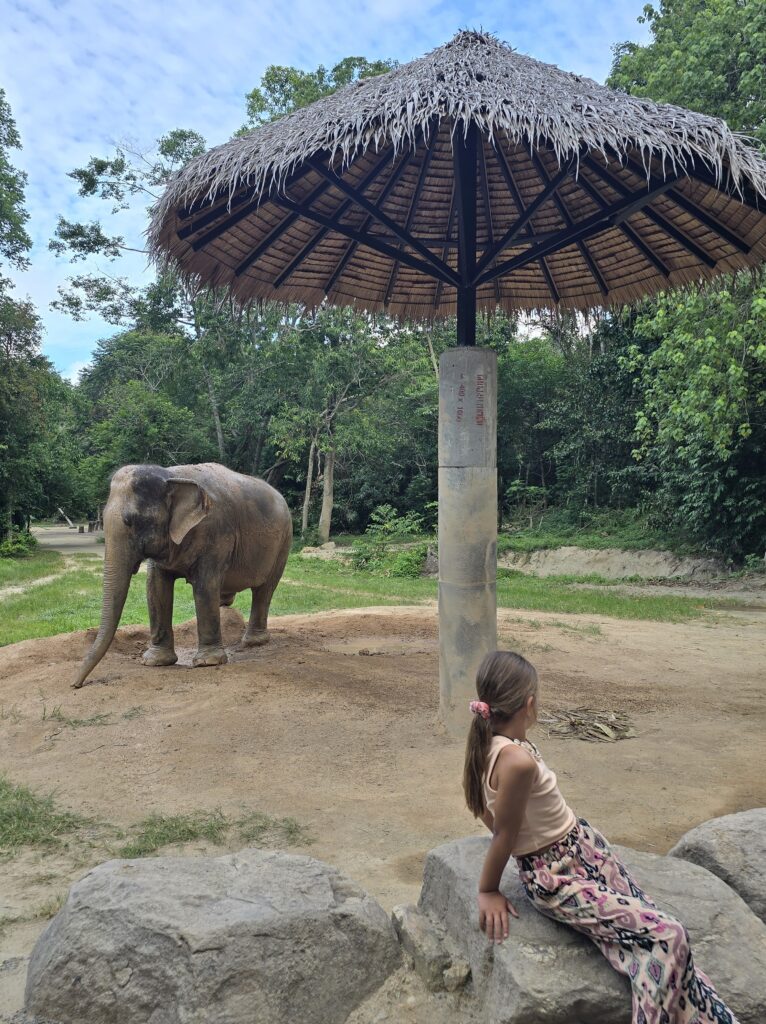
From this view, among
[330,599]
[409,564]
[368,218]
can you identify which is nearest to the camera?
[368,218]

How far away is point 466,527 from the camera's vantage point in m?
5.36

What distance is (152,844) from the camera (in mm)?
3572

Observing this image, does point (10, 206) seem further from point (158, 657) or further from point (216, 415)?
point (158, 657)

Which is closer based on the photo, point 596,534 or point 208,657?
point 208,657

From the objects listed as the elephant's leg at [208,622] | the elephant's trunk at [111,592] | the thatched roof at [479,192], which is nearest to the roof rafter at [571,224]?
the thatched roof at [479,192]

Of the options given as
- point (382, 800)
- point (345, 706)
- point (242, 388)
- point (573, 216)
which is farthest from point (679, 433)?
point (242, 388)

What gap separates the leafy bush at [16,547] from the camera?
22.8m

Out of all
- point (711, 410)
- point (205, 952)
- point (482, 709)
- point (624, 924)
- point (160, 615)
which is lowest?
point (205, 952)

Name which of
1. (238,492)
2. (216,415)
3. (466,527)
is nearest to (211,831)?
(466,527)

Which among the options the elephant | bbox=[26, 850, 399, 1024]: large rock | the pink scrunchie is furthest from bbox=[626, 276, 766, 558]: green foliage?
bbox=[26, 850, 399, 1024]: large rock

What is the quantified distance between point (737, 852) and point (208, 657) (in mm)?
5282

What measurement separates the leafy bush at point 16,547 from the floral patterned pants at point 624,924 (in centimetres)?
2347

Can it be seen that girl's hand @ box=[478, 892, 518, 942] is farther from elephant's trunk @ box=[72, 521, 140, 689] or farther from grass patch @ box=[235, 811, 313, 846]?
elephant's trunk @ box=[72, 521, 140, 689]

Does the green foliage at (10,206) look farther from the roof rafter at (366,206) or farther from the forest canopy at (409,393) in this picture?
the roof rafter at (366,206)
